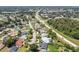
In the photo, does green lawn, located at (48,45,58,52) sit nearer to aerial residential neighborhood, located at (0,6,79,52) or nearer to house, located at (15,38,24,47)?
aerial residential neighborhood, located at (0,6,79,52)

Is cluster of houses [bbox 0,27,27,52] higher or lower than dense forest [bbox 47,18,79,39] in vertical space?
lower

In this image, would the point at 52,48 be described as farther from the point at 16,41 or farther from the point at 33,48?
the point at 16,41

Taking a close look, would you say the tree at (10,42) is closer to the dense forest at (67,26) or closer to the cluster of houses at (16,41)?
the cluster of houses at (16,41)

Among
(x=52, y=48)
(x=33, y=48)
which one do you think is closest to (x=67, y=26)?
(x=52, y=48)

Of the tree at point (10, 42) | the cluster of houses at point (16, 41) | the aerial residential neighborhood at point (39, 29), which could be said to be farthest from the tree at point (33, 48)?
the tree at point (10, 42)

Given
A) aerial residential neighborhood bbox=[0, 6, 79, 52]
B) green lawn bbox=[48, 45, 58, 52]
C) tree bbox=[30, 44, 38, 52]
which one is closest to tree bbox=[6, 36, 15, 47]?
aerial residential neighborhood bbox=[0, 6, 79, 52]

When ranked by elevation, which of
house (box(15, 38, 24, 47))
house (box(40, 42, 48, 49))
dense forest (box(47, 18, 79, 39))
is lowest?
house (box(40, 42, 48, 49))
